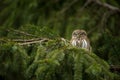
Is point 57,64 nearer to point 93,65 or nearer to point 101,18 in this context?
point 93,65

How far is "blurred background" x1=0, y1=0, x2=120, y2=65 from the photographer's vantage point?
6.16 metres

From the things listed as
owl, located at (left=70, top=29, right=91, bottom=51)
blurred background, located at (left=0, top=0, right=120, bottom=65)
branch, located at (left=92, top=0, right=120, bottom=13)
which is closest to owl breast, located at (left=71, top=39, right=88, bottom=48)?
owl, located at (left=70, top=29, right=91, bottom=51)

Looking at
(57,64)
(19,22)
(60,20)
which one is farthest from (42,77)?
(19,22)

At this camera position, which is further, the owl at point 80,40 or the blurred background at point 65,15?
the blurred background at point 65,15

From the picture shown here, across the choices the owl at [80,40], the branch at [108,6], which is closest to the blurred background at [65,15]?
the branch at [108,6]

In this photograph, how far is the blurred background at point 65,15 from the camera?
6.16 metres

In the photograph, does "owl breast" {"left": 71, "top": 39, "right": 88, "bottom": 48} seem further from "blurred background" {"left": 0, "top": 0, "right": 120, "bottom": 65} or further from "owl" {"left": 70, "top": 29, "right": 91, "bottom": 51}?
"blurred background" {"left": 0, "top": 0, "right": 120, "bottom": 65}

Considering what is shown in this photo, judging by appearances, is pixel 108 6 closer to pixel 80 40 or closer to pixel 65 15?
pixel 65 15

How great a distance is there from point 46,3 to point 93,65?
11.6 ft

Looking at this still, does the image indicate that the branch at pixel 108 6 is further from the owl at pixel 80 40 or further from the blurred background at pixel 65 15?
the owl at pixel 80 40

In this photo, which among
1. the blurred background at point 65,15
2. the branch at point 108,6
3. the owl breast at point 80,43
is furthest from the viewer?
the branch at point 108,6

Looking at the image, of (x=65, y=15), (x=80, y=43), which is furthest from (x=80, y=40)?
(x=65, y=15)

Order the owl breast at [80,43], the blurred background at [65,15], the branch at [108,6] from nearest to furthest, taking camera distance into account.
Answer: the owl breast at [80,43] < the blurred background at [65,15] < the branch at [108,6]

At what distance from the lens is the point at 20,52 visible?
368 cm
